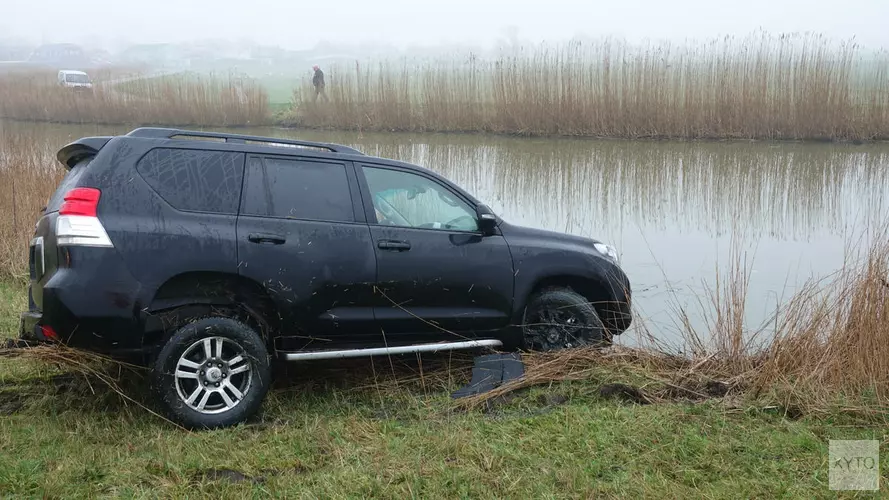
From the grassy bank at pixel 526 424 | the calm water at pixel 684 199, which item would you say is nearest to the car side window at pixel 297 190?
the grassy bank at pixel 526 424

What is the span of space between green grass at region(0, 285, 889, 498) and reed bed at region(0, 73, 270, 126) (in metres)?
21.6

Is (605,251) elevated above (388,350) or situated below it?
above

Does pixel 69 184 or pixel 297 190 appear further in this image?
pixel 297 190

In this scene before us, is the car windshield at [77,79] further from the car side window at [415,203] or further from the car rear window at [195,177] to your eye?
the car rear window at [195,177]

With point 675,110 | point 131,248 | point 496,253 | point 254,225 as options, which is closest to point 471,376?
point 496,253

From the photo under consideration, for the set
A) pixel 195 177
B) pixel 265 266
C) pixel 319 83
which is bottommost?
pixel 265 266

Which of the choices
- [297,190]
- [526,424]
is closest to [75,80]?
[297,190]

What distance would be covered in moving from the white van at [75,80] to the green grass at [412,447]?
26.4 m

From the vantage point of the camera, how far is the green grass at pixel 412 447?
4.35 metres

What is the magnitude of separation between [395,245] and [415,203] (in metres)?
0.48

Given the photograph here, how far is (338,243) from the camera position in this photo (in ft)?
19.2

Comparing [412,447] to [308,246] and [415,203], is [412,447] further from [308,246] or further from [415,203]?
[415,203]

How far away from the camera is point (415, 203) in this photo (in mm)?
6414

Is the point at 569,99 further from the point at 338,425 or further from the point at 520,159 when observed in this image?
the point at 338,425
